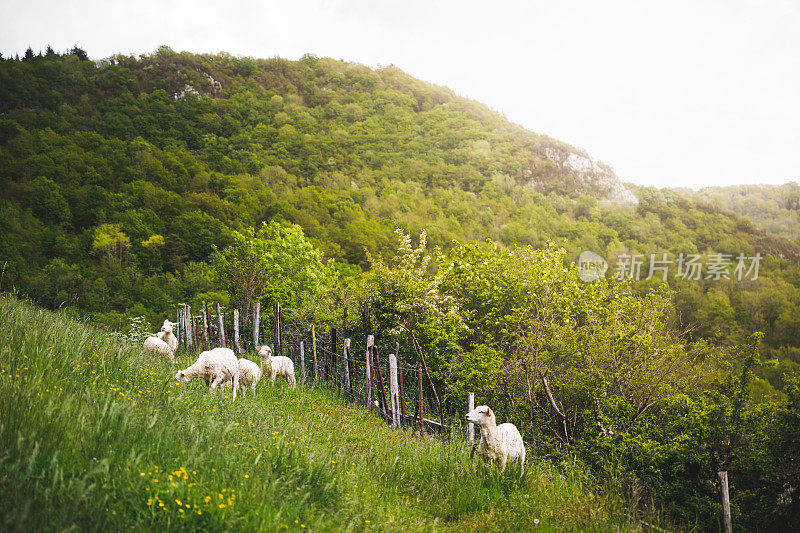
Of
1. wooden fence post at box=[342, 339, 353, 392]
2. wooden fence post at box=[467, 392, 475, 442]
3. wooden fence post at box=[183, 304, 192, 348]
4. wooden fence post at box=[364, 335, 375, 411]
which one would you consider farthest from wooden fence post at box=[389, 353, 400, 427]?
wooden fence post at box=[183, 304, 192, 348]

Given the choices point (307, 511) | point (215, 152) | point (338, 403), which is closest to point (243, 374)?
point (338, 403)

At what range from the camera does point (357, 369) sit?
562 inches

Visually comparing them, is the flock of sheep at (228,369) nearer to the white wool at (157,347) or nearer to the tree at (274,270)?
the white wool at (157,347)

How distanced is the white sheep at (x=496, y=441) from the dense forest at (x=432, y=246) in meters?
1.63

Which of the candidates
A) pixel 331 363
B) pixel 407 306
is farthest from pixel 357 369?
pixel 407 306

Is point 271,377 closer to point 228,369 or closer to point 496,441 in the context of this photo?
point 228,369

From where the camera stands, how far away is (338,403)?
11.1 m

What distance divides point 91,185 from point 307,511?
221 feet

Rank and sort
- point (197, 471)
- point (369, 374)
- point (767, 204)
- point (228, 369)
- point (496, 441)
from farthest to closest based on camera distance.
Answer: point (767, 204) → point (369, 374) → point (228, 369) → point (496, 441) → point (197, 471)

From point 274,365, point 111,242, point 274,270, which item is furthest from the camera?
point 111,242

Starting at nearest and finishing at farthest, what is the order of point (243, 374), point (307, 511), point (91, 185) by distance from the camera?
1. point (307, 511)
2. point (243, 374)
3. point (91, 185)

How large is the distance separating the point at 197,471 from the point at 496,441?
4.68 metres

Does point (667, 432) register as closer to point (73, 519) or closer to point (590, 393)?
point (590, 393)

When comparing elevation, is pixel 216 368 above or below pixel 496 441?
above
